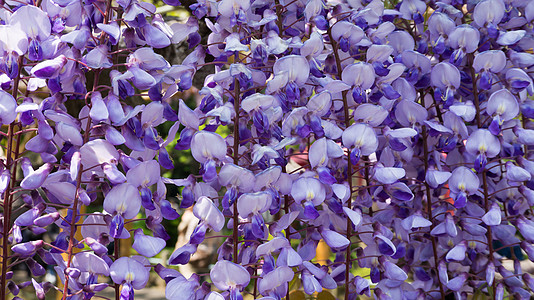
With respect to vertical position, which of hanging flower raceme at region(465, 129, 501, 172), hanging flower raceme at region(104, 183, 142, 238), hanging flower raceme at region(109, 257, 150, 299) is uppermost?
hanging flower raceme at region(104, 183, 142, 238)

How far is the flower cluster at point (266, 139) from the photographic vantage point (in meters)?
1.07

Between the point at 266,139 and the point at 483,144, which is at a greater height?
the point at 266,139

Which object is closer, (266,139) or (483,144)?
(266,139)

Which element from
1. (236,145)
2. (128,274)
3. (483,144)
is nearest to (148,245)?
(128,274)

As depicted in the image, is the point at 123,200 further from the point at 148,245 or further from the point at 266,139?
the point at 266,139

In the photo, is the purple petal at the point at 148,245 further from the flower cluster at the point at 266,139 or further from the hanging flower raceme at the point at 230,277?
the hanging flower raceme at the point at 230,277

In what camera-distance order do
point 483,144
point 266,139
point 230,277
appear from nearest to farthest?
point 230,277 → point 266,139 → point 483,144

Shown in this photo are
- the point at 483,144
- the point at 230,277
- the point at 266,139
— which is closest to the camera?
the point at 230,277

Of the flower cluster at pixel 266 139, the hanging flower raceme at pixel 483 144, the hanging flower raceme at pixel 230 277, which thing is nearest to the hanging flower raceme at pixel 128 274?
the flower cluster at pixel 266 139

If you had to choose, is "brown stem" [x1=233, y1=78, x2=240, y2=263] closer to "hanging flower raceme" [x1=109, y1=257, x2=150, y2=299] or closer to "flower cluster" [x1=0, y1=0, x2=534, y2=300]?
"flower cluster" [x1=0, y1=0, x2=534, y2=300]

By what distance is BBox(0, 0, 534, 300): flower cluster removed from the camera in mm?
1072

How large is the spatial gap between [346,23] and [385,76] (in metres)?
0.15

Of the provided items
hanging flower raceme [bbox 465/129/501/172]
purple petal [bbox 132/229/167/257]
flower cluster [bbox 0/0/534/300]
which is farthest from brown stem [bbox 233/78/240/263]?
hanging flower raceme [bbox 465/129/501/172]

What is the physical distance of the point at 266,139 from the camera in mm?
1177
